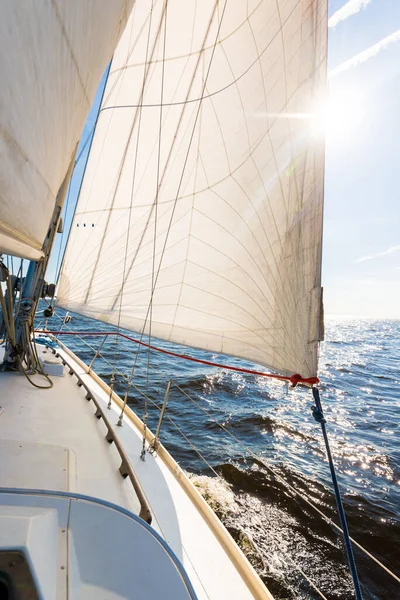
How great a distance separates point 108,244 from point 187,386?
17.8 feet

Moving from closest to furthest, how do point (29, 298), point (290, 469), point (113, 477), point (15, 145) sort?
point (15, 145), point (113, 477), point (29, 298), point (290, 469)

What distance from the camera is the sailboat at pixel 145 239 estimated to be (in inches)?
36.5

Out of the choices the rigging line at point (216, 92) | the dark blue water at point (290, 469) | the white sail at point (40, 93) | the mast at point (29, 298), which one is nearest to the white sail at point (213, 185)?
the rigging line at point (216, 92)

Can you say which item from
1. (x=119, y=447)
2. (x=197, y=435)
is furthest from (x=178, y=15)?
(x=197, y=435)

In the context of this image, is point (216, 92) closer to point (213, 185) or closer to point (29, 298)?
point (213, 185)

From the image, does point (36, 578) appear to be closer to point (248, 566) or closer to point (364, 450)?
point (248, 566)

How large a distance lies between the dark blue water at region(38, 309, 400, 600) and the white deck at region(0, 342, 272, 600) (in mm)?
228

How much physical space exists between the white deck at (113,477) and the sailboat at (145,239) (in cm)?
1

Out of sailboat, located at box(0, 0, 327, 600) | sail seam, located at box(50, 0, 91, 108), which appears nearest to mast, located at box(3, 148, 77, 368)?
sailboat, located at box(0, 0, 327, 600)

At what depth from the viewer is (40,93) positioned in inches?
36.3

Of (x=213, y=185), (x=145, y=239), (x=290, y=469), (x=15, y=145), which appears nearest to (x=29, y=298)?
(x=145, y=239)

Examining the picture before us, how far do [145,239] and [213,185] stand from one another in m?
0.95

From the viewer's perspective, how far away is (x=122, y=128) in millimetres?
3523

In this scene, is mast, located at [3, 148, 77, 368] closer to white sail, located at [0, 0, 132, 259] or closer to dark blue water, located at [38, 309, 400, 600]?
dark blue water, located at [38, 309, 400, 600]
